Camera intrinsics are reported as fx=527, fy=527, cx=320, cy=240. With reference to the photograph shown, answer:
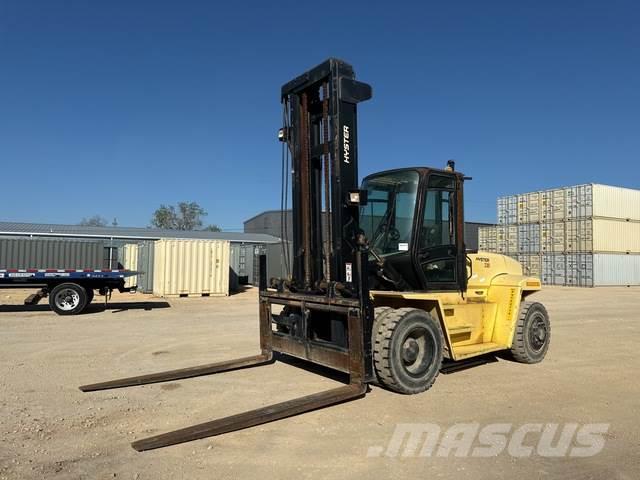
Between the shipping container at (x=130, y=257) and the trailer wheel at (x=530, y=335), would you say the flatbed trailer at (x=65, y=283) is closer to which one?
the shipping container at (x=130, y=257)

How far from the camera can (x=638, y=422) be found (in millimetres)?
5469

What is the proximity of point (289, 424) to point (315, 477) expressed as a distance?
1.31m

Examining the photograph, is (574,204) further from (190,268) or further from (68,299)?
(68,299)

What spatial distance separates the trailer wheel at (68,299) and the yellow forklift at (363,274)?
10.3 m

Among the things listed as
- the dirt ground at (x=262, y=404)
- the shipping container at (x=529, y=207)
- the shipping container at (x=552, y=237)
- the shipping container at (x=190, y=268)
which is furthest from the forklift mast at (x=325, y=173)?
the shipping container at (x=529, y=207)

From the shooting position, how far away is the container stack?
108 ft

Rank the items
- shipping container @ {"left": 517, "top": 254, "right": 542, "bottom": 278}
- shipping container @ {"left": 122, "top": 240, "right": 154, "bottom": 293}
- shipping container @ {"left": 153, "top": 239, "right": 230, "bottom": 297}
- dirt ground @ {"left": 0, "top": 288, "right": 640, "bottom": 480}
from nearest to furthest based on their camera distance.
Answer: dirt ground @ {"left": 0, "top": 288, "right": 640, "bottom": 480} < shipping container @ {"left": 153, "top": 239, "right": 230, "bottom": 297} < shipping container @ {"left": 122, "top": 240, "right": 154, "bottom": 293} < shipping container @ {"left": 517, "top": 254, "right": 542, "bottom": 278}

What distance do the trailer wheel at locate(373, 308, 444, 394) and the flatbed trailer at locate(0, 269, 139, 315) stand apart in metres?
12.6

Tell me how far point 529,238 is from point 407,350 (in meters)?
33.3

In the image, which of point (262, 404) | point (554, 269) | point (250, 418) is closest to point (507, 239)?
point (554, 269)

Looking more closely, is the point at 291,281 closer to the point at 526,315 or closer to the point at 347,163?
the point at 347,163

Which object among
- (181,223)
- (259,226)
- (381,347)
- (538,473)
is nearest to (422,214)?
(381,347)

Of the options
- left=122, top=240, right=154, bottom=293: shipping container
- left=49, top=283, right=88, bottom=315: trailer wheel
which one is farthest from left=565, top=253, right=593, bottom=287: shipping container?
left=49, top=283, right=88, bottom=315: trailer wheel
